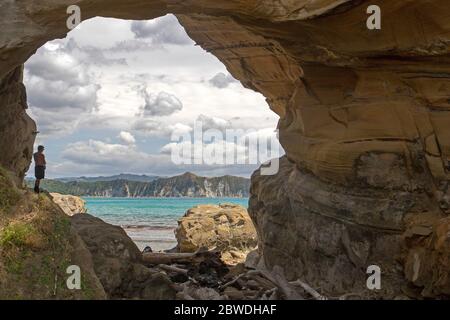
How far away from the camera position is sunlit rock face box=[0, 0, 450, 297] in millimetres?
11914

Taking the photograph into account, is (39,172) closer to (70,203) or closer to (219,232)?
(219,232)

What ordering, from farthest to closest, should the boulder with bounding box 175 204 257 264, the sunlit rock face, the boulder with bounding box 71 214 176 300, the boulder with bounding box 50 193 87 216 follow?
the boulder with bounding box 50 193 87 216 → the boulder with bounding box 175 204 257 264 → the sunlit rock face → the boulder with bounding box 71 214 176 300

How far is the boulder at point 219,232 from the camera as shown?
91.5 feet

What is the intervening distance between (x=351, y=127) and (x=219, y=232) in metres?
15.5

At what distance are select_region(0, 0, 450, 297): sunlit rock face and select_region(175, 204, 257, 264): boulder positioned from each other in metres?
11.2

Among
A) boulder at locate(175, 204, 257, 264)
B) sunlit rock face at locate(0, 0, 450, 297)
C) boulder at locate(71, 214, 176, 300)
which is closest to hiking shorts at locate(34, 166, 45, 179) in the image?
sunlit rock face at locate(0, 0, 450, 297)

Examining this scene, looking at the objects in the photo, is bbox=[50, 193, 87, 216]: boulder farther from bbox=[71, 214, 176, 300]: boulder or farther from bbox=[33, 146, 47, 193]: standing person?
bbox=[71, 214, 176, 300]: boulder

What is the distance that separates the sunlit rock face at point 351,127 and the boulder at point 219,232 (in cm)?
1119

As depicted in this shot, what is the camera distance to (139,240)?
165 feet

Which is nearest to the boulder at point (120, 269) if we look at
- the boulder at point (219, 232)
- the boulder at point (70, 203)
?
the boulder at point (219, 232)

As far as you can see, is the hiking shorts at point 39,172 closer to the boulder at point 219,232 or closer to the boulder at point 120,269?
the boulder at point 120,269

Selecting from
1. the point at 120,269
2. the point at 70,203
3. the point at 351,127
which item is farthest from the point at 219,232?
the point at 70,203

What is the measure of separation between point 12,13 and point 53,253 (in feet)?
17.6

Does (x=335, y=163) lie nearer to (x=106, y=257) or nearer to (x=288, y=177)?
(x=288, y=177)
